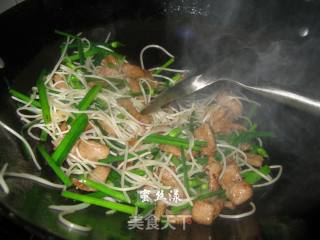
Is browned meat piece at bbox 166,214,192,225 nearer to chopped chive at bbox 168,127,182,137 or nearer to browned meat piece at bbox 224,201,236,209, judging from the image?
browned meat piece at bbox 224,201,236,209

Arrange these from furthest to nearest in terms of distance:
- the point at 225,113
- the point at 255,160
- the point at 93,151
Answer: the point at 225,113
the point at 255,160
the point at 93,151

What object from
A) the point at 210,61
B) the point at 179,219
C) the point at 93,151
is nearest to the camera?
the point at 179,219

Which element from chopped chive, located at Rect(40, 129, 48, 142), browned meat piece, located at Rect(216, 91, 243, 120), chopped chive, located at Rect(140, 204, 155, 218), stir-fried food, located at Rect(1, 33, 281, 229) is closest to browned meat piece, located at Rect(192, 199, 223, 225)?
stir-fried food, located at Rect(1, 33, 281, 229)

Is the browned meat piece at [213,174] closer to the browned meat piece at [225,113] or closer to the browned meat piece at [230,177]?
the browned meat piece at [230,177]

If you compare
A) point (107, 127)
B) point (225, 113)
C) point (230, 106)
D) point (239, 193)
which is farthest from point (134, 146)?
point (230, 106)

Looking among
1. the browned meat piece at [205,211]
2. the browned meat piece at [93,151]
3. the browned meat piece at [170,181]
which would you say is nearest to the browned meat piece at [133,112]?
the browned meat piece at [93,151]

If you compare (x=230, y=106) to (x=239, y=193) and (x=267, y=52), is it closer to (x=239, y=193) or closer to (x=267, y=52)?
(x=267, y=52)
